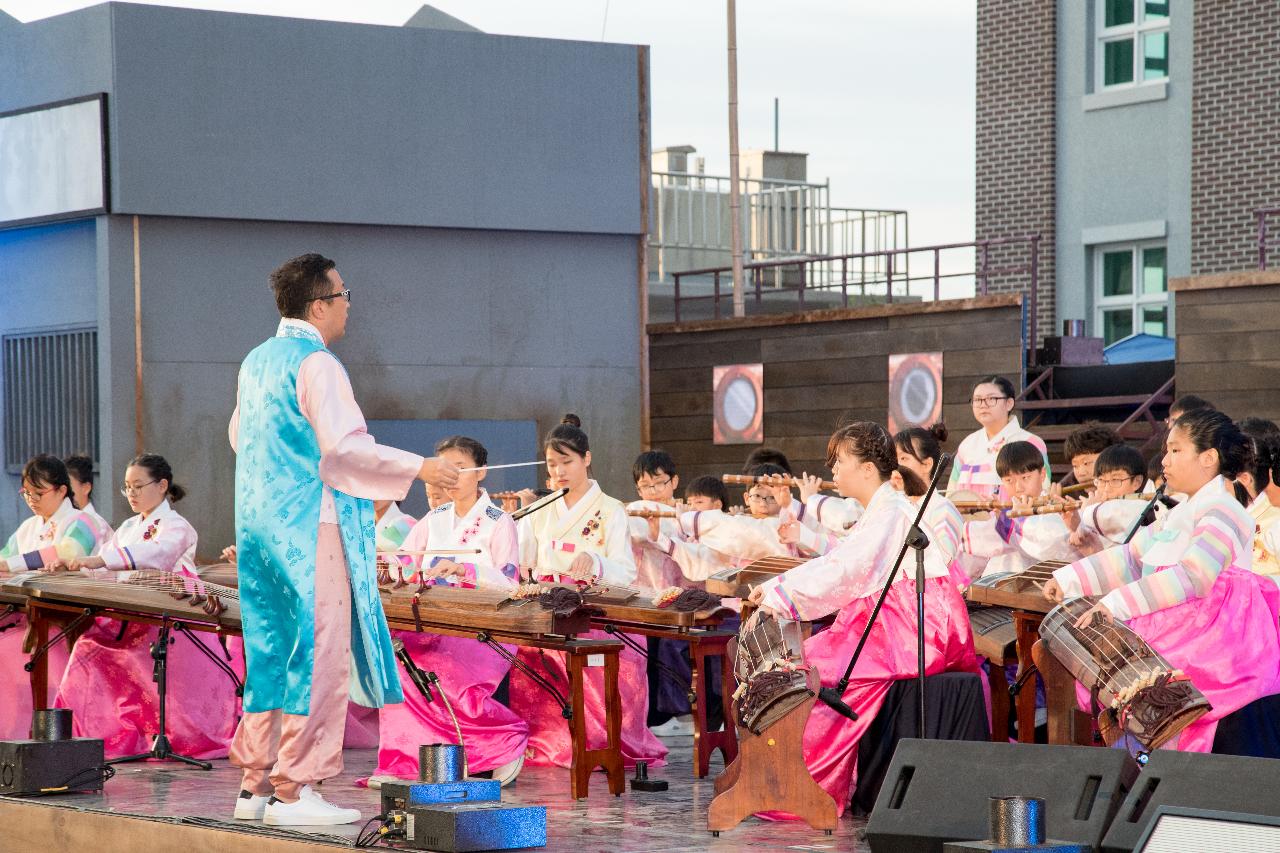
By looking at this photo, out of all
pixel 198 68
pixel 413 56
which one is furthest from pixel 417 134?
pixel 198 68

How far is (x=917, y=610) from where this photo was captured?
5.52 m

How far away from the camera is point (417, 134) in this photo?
505 inches

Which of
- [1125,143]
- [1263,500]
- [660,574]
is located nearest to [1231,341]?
[660,574]

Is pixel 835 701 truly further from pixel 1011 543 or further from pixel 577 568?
pixel 1011 543

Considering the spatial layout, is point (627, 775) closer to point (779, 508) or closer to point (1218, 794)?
point (779, 508)

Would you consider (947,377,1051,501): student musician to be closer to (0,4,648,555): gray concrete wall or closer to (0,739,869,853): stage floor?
(0,739,869,853): stage floor

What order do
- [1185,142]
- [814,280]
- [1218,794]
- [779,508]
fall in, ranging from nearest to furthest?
[1218,794]
[779,508]
[1185,142]
[814,280]

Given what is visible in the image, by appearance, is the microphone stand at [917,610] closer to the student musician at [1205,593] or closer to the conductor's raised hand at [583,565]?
the student musician at [1205,593]

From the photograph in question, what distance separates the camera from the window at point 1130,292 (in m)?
16.0

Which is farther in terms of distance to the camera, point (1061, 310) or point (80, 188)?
point (1061, 310)

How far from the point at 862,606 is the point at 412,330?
7.86m

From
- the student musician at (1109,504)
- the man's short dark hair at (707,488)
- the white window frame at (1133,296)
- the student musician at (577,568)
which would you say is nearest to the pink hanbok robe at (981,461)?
the man's short dark hair at (707,488)

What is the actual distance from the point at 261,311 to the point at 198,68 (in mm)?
1666


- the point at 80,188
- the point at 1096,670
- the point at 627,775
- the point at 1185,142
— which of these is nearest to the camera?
the point at 1096,670
